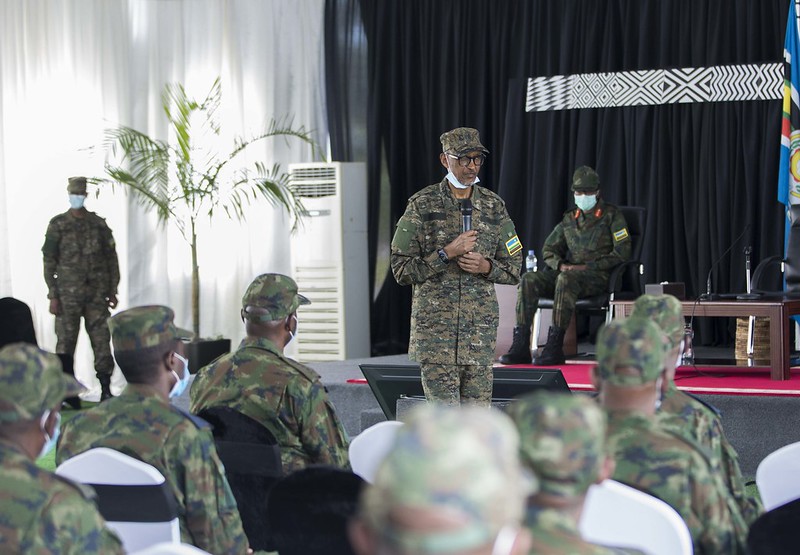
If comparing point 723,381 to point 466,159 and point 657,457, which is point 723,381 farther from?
point 657,457

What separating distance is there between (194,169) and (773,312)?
15.5ft

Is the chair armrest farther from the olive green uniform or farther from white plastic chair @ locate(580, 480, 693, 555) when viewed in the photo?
white plastic chair @ locate(580, 480, 693, 555)

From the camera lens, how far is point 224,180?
915 centimetres

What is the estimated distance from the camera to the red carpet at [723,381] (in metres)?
5.43

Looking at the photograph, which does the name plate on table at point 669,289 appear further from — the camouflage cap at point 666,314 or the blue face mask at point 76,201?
the blue face mask at point 76,201

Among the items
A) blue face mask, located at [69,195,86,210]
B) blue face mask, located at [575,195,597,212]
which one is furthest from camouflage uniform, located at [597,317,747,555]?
blue face mask, located at [69,195,86,210]

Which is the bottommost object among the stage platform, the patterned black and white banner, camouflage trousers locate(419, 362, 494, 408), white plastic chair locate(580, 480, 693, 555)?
the stage platform

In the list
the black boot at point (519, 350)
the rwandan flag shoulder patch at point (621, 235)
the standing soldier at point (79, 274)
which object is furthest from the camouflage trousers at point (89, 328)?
the rwandan flag shoulder patch at point (621, 235)

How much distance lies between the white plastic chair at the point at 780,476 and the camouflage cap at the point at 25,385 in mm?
1450

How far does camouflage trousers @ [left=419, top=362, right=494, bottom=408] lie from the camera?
3.92 m

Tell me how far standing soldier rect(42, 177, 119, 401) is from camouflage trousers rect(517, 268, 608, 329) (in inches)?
116

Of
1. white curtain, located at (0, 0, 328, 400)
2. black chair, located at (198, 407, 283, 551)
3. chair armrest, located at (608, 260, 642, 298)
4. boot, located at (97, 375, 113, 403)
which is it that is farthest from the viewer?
white curtain, located at (0, 0, 328, 400)

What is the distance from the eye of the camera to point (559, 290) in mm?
6707

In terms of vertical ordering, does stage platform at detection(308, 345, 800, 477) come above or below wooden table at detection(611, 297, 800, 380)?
below
